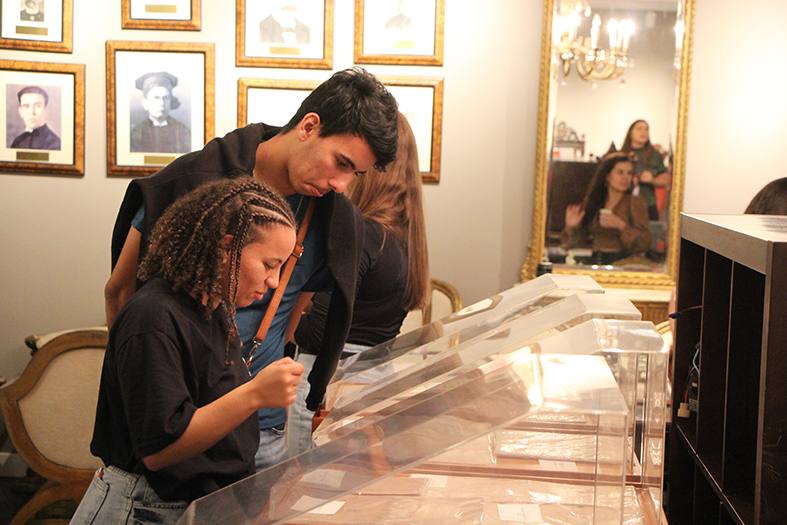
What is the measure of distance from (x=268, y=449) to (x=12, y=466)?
324cm

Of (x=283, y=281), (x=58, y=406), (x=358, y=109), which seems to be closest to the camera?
(x=358, y=109)

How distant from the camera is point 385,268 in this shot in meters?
2.33

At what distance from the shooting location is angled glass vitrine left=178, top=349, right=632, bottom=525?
0.91 metres

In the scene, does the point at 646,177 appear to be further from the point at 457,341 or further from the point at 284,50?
the point at 457,341

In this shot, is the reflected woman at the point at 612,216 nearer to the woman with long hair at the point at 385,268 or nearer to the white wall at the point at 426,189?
the white wall at the point at 426,189

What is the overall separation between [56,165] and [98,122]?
349 mm

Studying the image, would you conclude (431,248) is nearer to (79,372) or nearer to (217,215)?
(79,372)

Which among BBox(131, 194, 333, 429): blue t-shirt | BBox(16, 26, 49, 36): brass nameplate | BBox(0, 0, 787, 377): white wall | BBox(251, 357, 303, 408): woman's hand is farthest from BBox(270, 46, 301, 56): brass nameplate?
BBox(251, 357, 303, 408): woman's hand

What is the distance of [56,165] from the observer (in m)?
4.25

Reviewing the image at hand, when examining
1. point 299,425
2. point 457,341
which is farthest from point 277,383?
point 299,425

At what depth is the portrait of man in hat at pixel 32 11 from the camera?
417 centimetres

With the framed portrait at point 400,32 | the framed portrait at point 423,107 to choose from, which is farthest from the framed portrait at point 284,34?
the framed portrait at point 423,107

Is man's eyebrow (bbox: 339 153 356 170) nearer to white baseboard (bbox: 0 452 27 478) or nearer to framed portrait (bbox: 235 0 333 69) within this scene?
framed portrait (bbox: 235 0 333 69)

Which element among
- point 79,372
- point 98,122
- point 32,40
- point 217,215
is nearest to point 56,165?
point 98,122
